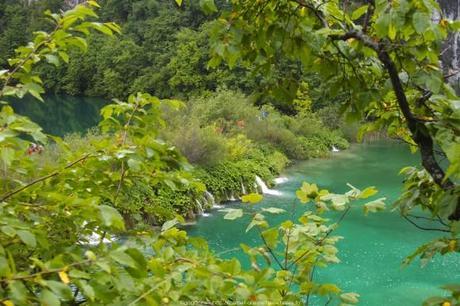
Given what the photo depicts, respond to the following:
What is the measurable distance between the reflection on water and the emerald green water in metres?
12.3

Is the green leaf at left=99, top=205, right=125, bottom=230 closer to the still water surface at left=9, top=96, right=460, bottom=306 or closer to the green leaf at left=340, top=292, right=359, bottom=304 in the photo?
the green leaf at left=340, top=292, right=359, bottom=304

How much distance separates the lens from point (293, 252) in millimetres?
1741

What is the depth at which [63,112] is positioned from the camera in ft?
97.1

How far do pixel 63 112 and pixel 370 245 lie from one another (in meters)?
24.0

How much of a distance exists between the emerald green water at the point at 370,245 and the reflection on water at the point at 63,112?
483 inches

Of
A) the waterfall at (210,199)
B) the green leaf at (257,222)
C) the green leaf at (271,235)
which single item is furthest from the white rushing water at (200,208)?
the green leaf at (271,235)

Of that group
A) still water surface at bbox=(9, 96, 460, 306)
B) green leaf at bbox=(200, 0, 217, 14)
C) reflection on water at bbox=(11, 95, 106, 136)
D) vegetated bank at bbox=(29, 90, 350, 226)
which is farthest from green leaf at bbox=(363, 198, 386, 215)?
reflection on water at bbox=(11, 95, 106, 136)

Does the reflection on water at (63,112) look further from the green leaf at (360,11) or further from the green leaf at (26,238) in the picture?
the green leaf at (26,238)

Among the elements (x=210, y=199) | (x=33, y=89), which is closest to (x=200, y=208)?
(x=210, y=199)

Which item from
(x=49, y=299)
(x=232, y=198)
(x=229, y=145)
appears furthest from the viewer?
(x=229, y=145)

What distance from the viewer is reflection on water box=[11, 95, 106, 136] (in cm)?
2356

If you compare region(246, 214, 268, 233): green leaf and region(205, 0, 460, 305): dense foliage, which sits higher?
region(205, 0, 460, 305): dense foliage

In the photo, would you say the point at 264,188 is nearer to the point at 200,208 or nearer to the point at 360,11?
the point at 200,208

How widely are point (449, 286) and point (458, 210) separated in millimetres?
178
